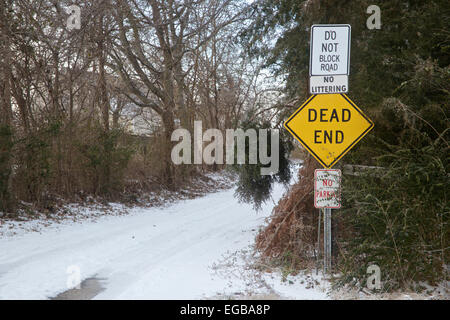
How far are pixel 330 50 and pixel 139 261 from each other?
486 cm

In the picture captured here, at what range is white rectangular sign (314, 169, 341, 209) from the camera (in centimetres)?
632

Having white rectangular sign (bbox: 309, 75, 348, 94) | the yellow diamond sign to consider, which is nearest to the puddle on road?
the yellow diamond sign

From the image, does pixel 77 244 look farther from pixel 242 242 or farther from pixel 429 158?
pixel 429 158

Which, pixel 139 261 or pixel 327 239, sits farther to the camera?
pixel 139 261

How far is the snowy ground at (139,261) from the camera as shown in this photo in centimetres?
600

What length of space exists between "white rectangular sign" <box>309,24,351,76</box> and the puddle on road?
14.2ft

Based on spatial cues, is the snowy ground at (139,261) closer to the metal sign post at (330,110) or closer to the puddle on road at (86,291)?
the puddle on road at (86,291)

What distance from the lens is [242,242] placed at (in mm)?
9953

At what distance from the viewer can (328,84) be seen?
6.30 m

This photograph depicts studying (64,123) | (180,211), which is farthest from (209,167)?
(64,123)

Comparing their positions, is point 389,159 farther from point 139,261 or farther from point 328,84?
point 139,261

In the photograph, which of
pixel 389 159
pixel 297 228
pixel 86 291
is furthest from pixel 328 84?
pixel 86 291

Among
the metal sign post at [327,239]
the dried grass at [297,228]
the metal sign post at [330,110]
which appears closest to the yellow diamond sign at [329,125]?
the metal sign post at [330,110]

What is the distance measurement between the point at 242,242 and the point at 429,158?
5325mm
